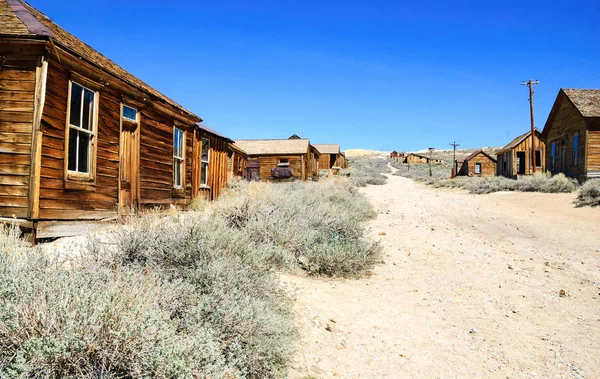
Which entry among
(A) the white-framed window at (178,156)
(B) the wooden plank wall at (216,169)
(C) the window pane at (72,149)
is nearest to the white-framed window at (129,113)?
(C) the window pane at (72,149)

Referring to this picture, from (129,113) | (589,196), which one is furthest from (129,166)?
(589,196)

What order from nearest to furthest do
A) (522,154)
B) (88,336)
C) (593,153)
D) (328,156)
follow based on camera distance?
(88,336)
(593,153)
(522,154)
(328,156)

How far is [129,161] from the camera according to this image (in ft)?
29.0

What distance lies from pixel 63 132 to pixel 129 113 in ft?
7.74

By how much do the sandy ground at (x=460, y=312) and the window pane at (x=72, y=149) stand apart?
454 centimetres

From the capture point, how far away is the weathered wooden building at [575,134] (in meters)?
19.5

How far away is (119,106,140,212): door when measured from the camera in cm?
846

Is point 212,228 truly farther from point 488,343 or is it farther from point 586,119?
point 586,119

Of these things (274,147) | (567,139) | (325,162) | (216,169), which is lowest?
(216,169)

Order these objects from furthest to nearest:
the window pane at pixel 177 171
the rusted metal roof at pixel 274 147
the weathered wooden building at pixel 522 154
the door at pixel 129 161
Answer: the weathered wooden building at pixel 522 154 → the rusted metal roof at pixel 274 147 → the window pane at pixel 177 171 → the door at pixel 129 161

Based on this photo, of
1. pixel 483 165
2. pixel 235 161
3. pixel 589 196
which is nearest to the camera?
pixel 589 196

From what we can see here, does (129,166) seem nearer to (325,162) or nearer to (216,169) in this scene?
(216,169)

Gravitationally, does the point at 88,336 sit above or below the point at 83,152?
below

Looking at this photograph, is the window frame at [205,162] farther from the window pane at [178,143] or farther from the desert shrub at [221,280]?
the desert shrub at [221,280]
